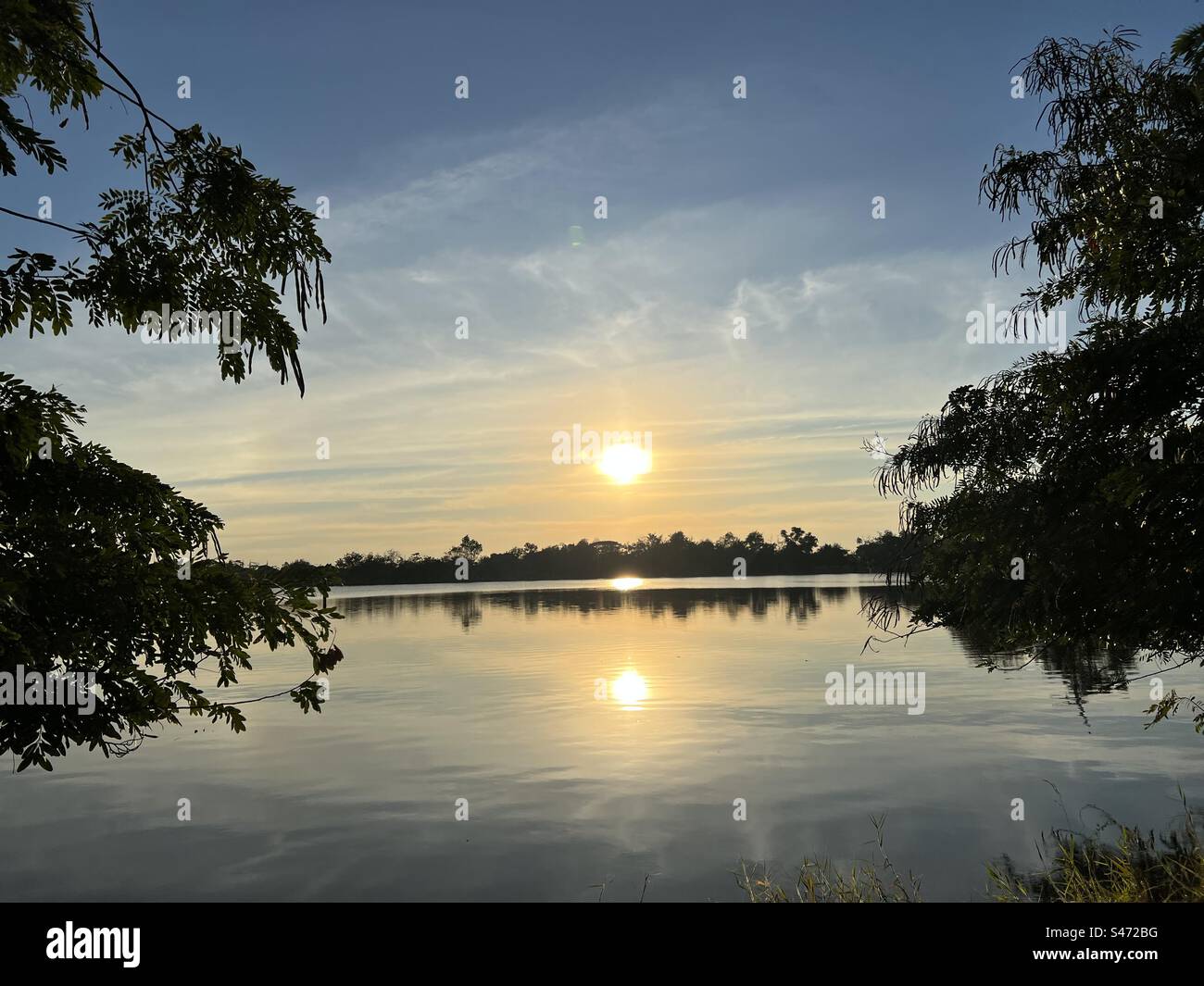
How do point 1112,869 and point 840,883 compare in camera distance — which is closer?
point 840,883

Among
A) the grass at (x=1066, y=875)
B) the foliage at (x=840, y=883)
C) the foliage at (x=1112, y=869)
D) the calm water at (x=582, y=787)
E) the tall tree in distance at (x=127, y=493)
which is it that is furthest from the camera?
the calm water at (x=582, y=787)

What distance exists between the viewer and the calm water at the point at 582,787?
16.9 m

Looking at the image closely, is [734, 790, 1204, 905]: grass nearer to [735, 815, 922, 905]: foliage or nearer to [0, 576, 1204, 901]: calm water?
[735, 815, 922, 905]: foliage

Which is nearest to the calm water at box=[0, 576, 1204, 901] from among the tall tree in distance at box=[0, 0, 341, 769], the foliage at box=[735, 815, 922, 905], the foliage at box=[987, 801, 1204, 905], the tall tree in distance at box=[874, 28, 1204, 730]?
the foliage at box=[735, 815, 922, 905]

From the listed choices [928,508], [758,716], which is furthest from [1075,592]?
[758,716]

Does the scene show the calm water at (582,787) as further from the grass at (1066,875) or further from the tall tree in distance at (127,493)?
the tall tree in distance at (127,493)

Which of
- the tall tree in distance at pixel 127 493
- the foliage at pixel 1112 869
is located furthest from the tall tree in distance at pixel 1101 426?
the tall tree in distance at pixel 127 493

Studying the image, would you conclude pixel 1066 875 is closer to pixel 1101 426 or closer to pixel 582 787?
pixel 1101 426

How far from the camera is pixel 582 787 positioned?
75.3ft

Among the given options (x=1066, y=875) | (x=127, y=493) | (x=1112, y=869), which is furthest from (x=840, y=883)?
(x=127, y=493)

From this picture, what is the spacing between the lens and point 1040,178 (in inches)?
593

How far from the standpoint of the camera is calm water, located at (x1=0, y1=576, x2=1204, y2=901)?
16.9 m
